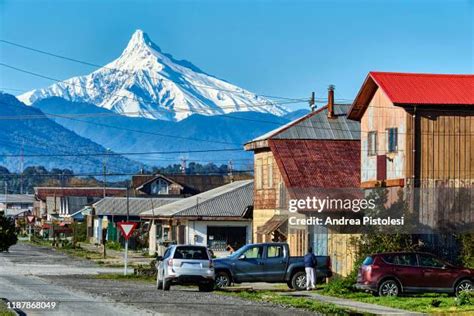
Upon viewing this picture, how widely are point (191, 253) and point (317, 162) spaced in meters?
17.6

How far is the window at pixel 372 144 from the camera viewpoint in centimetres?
4847

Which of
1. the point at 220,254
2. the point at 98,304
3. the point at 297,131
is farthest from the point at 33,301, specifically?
the point at 220,254

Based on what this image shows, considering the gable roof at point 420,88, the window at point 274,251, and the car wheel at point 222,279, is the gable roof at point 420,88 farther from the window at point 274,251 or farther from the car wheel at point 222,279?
the car wheel at point 222,279

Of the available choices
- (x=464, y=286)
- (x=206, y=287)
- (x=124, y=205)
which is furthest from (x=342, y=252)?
(x=124, y=205)

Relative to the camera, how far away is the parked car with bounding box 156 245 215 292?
3788 centimetres

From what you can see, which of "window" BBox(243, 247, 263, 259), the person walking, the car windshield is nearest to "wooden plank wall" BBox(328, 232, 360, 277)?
the person walking

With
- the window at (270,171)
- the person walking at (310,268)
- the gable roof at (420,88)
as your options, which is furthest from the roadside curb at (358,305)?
the window at (270,171)

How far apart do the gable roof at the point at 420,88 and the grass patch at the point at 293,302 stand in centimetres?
1129

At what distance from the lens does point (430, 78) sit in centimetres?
4728

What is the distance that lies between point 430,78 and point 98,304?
22217 millimetres

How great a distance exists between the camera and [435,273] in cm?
3588

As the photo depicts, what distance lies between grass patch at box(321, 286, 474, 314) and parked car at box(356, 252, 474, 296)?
315 mm

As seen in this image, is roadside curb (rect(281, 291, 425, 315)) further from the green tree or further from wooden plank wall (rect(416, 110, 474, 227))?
the green tree

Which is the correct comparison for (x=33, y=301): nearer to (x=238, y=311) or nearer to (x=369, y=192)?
(x=238, y=311)
